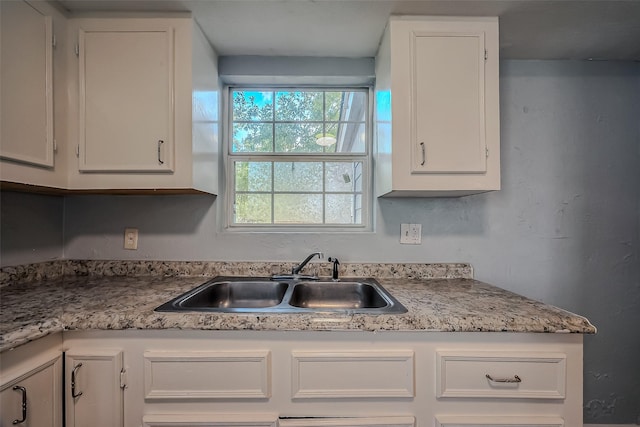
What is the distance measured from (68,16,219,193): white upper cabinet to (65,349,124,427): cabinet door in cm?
69

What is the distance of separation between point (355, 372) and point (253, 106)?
5.05ft

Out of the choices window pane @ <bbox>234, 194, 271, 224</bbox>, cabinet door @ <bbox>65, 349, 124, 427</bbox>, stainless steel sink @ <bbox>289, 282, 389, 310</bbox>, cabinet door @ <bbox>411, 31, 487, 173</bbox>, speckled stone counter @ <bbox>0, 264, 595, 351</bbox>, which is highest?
cabinet door @ <bbox>411, 31, 487, 173</bbox>

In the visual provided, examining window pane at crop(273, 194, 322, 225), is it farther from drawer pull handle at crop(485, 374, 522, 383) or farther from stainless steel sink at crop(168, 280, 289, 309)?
drawer pull handle at crop(485, 374, 522, 383)

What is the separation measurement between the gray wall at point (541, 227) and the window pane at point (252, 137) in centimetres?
39

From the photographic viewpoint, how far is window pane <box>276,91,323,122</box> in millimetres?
1788

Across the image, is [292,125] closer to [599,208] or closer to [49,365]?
[49,365]

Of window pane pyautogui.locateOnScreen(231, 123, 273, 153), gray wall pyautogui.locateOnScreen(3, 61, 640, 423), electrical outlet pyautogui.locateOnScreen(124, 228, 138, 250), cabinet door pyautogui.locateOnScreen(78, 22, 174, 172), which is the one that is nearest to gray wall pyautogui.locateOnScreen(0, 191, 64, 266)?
gray wall pyautogui.locateOnScreen(3, 61, 640, 423)

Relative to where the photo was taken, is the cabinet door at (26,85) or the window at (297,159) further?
the window at (297,159)

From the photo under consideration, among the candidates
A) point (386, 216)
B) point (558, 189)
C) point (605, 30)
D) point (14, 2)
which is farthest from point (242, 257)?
point (605, 30)

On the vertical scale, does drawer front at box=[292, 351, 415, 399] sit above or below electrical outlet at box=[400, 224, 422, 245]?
below

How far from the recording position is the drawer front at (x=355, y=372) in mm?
930

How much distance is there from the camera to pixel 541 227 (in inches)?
64.9

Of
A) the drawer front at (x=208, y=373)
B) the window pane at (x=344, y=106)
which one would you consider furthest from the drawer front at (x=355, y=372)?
the window pane at (x=344, y=106)

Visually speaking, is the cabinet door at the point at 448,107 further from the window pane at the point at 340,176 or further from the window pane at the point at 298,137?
the window pane at the point at 298,137
